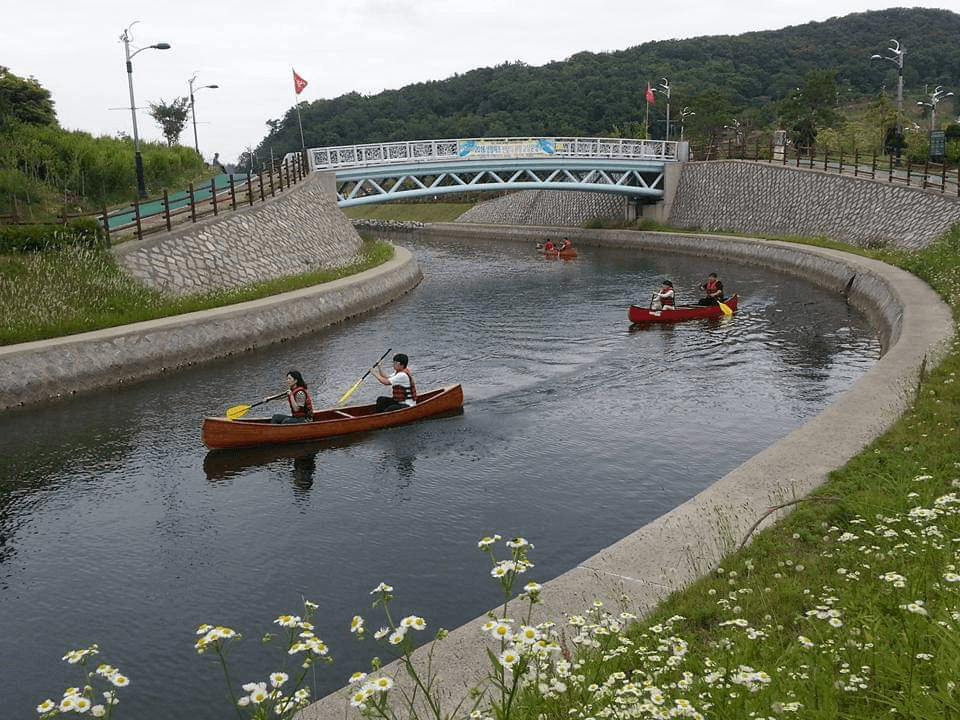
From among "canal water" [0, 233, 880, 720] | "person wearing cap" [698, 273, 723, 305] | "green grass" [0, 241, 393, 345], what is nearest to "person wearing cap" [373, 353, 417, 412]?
"canal water" [0, 233, 880, 720]

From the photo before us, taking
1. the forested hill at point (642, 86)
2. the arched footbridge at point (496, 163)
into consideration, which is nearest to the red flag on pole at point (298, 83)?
the arched footbridge at point (496, 163)

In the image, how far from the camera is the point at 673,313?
26859mm

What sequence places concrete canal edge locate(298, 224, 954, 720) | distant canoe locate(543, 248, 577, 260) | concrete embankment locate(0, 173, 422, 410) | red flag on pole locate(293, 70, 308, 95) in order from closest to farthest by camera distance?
concrete canal edge locate(298, 224, 954, 720)
concrete embankment locate(0, 173, 422, 410)
red flag on pole locate(293, 70, 308, 95)
distant canoe locate(543, 248, 577, 260)

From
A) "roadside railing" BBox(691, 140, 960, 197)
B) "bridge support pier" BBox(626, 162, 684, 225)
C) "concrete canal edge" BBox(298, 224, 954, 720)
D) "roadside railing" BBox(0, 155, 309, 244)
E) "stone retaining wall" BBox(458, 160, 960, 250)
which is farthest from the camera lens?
"bridge support pier" BBox(626, 162, 684, 225)

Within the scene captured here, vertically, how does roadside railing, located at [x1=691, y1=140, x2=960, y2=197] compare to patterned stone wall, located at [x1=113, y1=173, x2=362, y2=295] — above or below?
above

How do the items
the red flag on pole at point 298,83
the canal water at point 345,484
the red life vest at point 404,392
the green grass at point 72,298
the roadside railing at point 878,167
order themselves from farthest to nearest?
the red flag on pole at point 298,83 → the roadside railing at point 878,167 → the green grass at point 72,298 → the red life vest at point 404,392 → the canal water at point 345,484

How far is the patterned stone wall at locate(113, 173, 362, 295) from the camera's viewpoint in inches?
1073

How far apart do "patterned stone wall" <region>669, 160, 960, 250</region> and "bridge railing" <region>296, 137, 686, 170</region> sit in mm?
4930

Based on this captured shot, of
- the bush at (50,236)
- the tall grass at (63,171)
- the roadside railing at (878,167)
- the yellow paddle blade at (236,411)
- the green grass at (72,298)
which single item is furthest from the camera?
the roadside railing at (878,167)

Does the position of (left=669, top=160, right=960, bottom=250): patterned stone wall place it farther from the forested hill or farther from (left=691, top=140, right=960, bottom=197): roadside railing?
the forested hill

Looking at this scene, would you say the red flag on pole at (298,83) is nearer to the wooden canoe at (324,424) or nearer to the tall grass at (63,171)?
the tall grass at (63,171)

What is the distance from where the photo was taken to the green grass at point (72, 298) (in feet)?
71.3

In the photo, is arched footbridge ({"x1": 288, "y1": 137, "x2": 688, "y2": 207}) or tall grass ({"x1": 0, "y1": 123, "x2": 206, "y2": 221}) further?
arched footbridge ({"x1": 288, "y1": 137, "x2": 688, "y2": 207})

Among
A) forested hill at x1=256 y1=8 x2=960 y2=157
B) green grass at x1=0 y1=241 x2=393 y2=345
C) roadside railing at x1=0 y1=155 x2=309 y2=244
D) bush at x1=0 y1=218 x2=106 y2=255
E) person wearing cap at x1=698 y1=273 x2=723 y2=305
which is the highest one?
forested hill at x1=256 y1=8 x2=960 y2=157
